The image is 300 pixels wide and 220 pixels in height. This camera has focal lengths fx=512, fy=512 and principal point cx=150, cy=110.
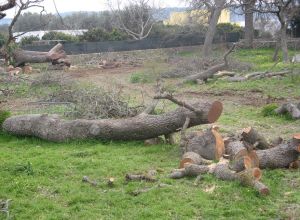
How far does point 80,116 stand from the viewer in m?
9.55

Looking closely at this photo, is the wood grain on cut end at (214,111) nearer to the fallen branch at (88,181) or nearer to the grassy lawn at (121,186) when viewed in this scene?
the grassy lawn at (121,186)

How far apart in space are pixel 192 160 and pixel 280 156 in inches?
44.6

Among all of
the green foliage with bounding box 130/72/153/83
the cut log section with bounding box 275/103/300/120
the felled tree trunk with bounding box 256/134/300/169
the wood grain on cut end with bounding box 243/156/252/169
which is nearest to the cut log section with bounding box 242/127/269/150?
the felled tree trunk with bounding box 256/134/300/169

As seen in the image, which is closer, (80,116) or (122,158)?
(122,158)

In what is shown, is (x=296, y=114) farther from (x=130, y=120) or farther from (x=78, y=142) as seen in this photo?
(x=78, y=142)

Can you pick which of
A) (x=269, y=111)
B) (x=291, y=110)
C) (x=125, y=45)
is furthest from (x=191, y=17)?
(x=291, y=110)

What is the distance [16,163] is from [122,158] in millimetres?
1495

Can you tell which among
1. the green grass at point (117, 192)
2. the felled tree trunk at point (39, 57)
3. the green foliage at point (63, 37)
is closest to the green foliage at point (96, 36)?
the green foliage at point (63, 37)

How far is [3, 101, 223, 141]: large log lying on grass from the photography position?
7871mm

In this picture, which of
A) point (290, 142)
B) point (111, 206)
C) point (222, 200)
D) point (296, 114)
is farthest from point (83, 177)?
point (296, 114)

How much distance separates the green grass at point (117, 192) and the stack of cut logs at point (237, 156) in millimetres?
147

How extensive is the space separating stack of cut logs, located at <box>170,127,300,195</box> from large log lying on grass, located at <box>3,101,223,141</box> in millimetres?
464

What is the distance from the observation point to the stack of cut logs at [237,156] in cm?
593

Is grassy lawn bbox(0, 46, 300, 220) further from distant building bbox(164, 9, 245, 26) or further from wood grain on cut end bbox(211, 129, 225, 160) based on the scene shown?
distant building bbox(164, 9, 245, 26)
